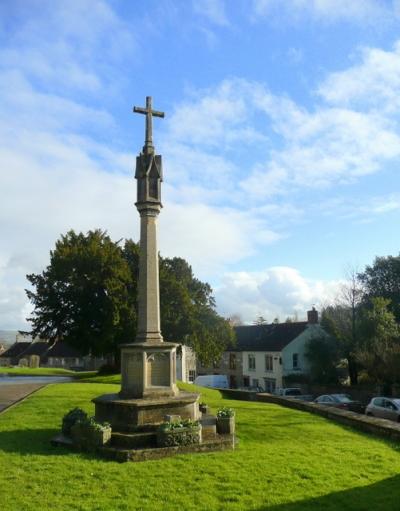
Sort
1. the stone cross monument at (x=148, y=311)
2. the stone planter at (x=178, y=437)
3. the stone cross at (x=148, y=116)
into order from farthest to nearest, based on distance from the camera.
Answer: the stone cross at (x=148, y=116) → the stone cross monument at (x=148, y=311) → the stone planter at (x=178, y=437)

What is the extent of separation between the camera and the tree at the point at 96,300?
37.6 m

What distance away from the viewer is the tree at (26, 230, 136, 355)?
37.4m

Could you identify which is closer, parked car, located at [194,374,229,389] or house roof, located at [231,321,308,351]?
parked car, located at [194,374,229,389]

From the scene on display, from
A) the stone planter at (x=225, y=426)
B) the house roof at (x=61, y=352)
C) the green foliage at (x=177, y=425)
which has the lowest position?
the stone planter at (x=225, y=426)

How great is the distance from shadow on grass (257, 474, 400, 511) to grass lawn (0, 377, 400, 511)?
16mm

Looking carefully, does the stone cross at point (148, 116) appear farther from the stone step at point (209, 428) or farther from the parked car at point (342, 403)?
the parked car at point (342, 403)

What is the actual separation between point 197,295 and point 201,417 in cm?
3355

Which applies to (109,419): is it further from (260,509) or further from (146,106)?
(146,106)

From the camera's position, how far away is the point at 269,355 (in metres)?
51.2

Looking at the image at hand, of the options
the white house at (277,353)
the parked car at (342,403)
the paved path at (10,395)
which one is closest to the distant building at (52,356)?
the white house at (277,353)

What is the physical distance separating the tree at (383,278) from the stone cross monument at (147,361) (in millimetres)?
36715

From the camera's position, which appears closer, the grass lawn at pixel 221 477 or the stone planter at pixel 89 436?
the grass lawn at pixel 221 477

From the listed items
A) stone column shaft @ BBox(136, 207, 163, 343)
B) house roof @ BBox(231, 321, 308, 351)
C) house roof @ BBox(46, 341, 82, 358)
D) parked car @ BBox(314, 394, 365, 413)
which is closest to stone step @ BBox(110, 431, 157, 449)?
stone column shaft @ BBox(136, 207, 163, 343)

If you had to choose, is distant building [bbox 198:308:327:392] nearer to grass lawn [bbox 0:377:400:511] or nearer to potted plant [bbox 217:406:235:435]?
grass lawn [bbox 0:377:400:511]
